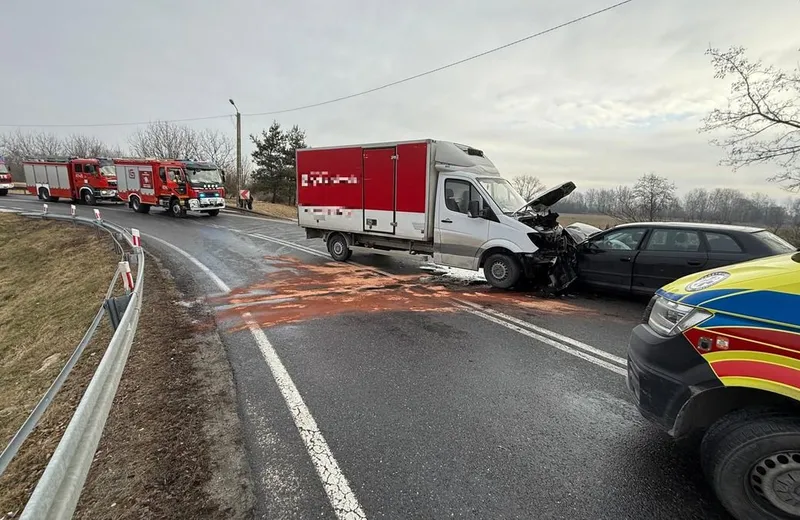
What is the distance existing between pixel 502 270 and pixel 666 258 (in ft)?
9.23

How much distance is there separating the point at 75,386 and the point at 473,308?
5.34 meters

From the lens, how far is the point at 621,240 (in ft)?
23.8

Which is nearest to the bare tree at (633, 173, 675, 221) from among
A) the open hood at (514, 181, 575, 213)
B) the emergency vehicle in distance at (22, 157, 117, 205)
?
the open hood at (514, 181, 575, 213)

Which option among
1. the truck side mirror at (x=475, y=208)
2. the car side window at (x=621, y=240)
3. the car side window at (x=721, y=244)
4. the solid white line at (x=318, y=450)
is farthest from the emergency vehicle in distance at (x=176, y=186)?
the car side window at (x=721, y=244)

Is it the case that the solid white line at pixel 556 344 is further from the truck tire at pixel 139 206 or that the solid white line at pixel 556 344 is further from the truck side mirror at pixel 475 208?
the truck tire at pixel 139 206

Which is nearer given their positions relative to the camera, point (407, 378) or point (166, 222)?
point (407, 378)

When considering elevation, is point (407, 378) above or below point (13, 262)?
above

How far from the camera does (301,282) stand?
27.1ft

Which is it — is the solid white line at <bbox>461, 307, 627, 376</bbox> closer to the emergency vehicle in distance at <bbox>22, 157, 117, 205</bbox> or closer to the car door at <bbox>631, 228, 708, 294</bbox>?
the car door at <bbox>631, 228, 708, 294</bbox>

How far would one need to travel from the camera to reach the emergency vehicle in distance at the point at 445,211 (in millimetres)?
7734

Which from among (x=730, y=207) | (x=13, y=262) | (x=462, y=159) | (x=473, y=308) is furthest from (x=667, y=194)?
(x=13, y=262)

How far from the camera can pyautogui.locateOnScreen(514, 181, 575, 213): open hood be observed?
26.7ft

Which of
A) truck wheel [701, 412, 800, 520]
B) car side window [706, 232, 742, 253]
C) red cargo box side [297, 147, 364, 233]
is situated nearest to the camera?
truck wheel [701, 412, 800, 520]

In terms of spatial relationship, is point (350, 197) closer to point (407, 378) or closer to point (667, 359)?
point (407, 378)
